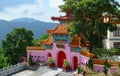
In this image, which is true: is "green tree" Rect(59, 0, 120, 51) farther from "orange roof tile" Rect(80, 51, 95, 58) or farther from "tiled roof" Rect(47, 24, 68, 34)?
"orange roof tile" Rect(80, 51, 95, 58)

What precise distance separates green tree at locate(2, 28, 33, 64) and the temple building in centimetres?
572

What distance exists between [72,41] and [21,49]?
39.5 feet

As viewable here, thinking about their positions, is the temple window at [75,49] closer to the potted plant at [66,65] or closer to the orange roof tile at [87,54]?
the orange roof tile at [87,54]

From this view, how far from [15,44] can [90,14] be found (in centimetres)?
1542

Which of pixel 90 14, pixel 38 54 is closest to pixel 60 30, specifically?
pixel 90 14

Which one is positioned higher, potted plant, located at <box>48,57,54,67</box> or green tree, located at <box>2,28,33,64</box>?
green tree, located at <box>2,28,33,64</box>

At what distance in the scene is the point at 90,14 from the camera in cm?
2662

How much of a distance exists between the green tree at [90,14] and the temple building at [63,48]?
48.0 inches

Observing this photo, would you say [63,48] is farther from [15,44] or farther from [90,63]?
[15,44]

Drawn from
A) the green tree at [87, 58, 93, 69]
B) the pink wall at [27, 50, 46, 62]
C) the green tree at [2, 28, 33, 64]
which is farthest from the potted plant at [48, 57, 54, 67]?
the green tree at [2, 28, 33, 64]

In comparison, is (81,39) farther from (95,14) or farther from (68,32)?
(95,14)

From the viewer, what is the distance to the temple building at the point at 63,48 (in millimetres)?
27781

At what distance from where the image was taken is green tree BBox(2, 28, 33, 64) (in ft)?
126

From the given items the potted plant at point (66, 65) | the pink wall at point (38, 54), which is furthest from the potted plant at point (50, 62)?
the potted plant at point (66, 65)
